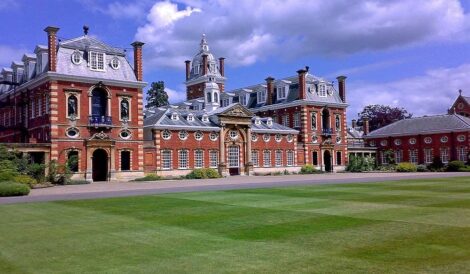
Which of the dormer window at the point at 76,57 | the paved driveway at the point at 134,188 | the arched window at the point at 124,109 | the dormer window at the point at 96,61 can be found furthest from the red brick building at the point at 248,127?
the paved driveway at the point at 134,188

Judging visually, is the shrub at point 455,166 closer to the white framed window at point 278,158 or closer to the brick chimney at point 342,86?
the brick chimney at point 342,86

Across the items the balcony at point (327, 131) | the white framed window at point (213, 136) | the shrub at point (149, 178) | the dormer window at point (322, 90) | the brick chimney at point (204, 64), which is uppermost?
the brick chimney at point (204, 64)

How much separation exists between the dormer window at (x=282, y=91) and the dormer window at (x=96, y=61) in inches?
1180

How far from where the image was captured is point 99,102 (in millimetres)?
45344

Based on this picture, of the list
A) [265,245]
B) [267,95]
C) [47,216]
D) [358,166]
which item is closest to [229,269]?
[265,245]

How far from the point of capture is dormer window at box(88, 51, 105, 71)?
44.7 m

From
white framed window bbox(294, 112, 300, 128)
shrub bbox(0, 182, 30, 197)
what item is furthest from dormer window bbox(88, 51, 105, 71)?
white framed window bbox(294, 112, 300, 128)

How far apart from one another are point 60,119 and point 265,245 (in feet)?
118

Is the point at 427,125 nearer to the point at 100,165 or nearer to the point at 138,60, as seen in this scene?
the point at 138,60

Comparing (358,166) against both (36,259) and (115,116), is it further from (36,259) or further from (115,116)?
(36,259)

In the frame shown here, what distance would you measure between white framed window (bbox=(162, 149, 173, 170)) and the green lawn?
30.3 metres

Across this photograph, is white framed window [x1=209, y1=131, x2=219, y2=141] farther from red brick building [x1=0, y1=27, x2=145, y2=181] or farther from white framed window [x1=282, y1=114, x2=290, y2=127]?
white framed window [x1=282, y1=114, x2=290, y2=127]

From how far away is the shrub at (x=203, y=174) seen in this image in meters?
48.7

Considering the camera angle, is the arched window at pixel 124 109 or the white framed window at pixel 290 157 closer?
the arched window at pixel 124 109
